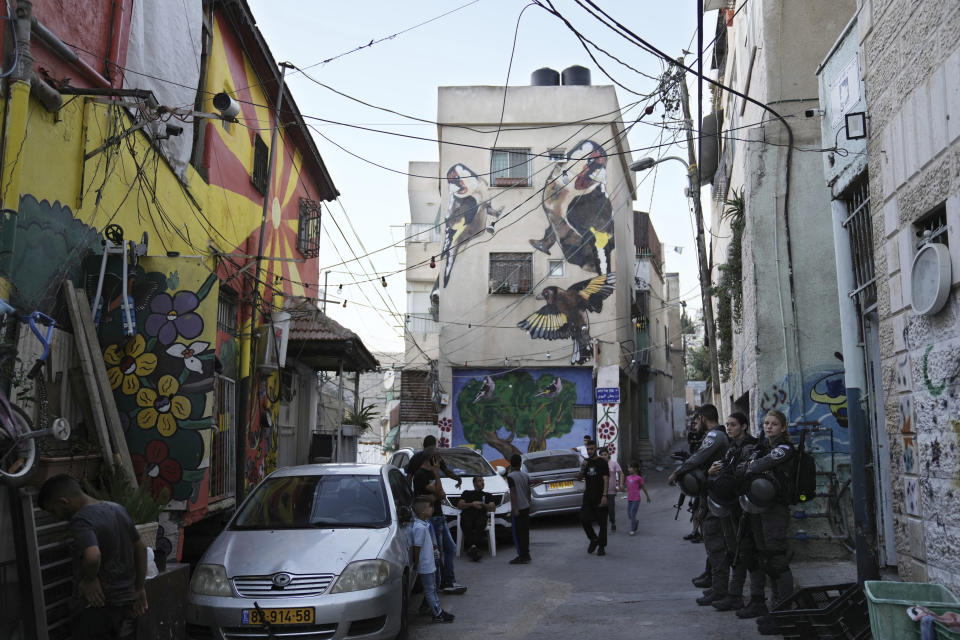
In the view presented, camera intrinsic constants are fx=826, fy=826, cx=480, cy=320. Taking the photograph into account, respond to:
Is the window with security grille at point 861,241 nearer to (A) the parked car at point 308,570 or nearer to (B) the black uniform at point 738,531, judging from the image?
(B) the black uniform at point 738,531

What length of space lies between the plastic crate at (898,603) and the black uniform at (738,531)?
252 centimetres

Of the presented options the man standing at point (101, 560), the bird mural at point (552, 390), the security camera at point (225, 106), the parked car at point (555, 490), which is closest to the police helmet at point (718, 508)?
the man standing at point (101, 560)

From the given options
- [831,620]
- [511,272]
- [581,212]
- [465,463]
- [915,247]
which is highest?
[581,212]

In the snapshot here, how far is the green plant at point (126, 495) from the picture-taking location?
794cm

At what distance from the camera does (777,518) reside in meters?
7.53

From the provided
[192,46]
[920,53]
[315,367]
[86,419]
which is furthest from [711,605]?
[315,367]

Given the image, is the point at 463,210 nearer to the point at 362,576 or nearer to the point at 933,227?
the point at 362,576

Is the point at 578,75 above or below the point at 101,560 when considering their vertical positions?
above

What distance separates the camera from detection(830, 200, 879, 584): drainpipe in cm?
778

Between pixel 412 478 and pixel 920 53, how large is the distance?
7483mm

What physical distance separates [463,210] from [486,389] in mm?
5943

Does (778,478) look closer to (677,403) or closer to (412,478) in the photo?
(412,478)

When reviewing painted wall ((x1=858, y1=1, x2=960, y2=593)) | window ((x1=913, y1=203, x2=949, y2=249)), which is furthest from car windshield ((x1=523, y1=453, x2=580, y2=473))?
window ((x1=913, y1=203, x2=949, y2=249))

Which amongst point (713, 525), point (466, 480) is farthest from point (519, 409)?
point (713, 525)
